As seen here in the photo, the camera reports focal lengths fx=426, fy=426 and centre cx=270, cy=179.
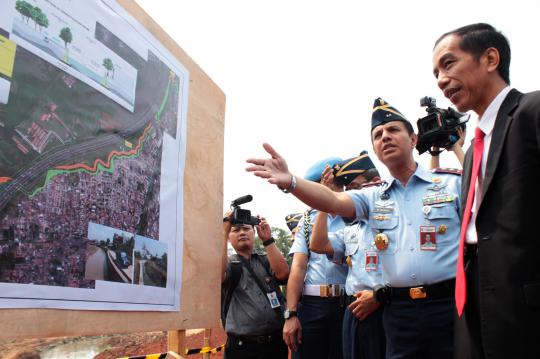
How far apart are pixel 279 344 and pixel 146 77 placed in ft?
7.99

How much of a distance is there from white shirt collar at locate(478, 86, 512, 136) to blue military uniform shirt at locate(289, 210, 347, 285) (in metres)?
1.98

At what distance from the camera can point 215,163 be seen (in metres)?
2.63

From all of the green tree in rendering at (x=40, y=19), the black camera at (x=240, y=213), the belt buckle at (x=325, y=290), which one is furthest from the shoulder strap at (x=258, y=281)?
the green tree in rendering at (x=40, y=19)

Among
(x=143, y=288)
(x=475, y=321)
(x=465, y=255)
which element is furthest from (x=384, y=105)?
(x=143, y=288)

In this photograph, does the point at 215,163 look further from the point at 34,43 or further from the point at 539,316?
A: the point at 539,316

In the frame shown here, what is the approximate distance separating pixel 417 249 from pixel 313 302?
4.58 feet

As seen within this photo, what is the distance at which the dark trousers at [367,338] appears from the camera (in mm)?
2479

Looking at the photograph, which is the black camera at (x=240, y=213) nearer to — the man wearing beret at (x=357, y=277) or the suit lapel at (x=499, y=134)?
the man wearing beret at (x=357, y=277)

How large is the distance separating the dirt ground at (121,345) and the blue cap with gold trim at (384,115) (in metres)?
11.2

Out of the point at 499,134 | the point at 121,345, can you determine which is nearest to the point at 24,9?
the point at 499,134

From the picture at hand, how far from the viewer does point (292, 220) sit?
16.6ft

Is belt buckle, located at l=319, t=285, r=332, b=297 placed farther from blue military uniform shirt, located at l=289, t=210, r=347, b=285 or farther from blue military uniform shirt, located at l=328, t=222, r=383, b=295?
blue military uniform shirt, located at l=328, t=222, r=383, b=295

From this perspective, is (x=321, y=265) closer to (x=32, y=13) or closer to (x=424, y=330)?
(x=424, y=330)

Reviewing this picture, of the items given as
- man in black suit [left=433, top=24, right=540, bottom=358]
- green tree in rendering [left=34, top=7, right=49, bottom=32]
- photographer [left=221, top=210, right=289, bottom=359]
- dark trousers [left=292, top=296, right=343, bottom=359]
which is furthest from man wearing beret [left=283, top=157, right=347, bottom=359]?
green tree in rendering [left=34, top=7, right=49, bottom=32]
